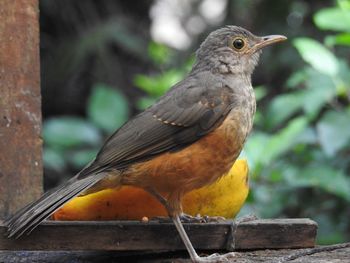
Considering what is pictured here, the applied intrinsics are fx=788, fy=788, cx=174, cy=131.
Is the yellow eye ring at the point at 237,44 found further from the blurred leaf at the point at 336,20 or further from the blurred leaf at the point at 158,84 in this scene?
the blurred leaf at the point at 158,84

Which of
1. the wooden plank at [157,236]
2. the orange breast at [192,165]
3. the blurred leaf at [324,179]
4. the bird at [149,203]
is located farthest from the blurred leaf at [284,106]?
the wooden plank at [157,236]

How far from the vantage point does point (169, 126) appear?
3715 mm

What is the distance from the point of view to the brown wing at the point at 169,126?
363 centimetres

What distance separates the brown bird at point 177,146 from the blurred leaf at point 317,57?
43.5 inches

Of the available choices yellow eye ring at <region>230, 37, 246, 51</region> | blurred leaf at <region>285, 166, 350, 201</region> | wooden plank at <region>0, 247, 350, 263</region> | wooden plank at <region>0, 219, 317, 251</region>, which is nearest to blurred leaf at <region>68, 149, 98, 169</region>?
blurred leaf at <region>285, 166, 350, 201</region>

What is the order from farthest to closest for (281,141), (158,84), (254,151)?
1. (158,84)
2. (254,151)
3. (281,141)

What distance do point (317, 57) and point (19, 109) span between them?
1945mm

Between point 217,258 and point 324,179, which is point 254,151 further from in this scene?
point 217,258

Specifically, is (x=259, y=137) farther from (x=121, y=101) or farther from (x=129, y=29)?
(x=129, y=29)

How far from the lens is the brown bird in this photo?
11.7 feet

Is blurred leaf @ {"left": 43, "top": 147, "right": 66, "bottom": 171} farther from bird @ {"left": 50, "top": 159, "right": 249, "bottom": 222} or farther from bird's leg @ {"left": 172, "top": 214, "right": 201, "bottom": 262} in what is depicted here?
bird's leg @ {"left": 172, "top": 214, "right": 201, "bottom": 262}

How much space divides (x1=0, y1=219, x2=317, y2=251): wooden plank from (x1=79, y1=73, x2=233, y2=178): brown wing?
36 centimetres

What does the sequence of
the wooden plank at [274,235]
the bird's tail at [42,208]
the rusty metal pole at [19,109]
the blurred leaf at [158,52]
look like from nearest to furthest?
the bird's tail at [42,208], the wooden plank at [274,235], the rusty metal pole at [19,109], the blurred leaf at [158,52]

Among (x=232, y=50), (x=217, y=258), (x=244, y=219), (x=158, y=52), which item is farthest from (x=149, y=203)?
(x=158, y=52)
